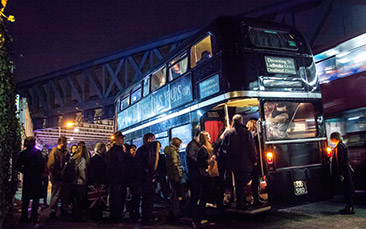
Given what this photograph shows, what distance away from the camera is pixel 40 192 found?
20.3ft

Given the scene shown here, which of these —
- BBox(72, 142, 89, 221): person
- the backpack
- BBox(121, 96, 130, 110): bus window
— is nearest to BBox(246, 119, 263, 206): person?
BBox(72, 142, 89, 221): person

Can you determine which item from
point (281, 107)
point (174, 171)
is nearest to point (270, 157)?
point (281, 107)

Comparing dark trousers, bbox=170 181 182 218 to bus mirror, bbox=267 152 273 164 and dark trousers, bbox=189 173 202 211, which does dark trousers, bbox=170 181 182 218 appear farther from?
bus mirror, bbox=267 152 273 164

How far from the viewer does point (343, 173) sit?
20.3ft

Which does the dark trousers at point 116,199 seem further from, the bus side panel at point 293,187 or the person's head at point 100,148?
the bus side panel at point 293,187

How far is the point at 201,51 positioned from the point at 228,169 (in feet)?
8.86

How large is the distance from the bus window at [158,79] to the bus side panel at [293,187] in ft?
13.8

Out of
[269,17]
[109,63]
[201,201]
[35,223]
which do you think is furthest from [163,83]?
[109,63]

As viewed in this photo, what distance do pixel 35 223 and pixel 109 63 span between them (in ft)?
57.7

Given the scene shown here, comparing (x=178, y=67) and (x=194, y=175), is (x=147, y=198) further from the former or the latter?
(x=178, y=67)

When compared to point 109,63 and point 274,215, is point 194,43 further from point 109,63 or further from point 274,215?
point 109,63

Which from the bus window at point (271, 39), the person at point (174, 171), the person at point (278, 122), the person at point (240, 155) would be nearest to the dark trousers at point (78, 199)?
the person at point (174, 171)

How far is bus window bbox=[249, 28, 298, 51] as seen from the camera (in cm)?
647

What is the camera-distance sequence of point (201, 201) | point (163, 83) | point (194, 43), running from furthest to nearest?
point (163, 83) < point (194, 43) < point (201, 201)
